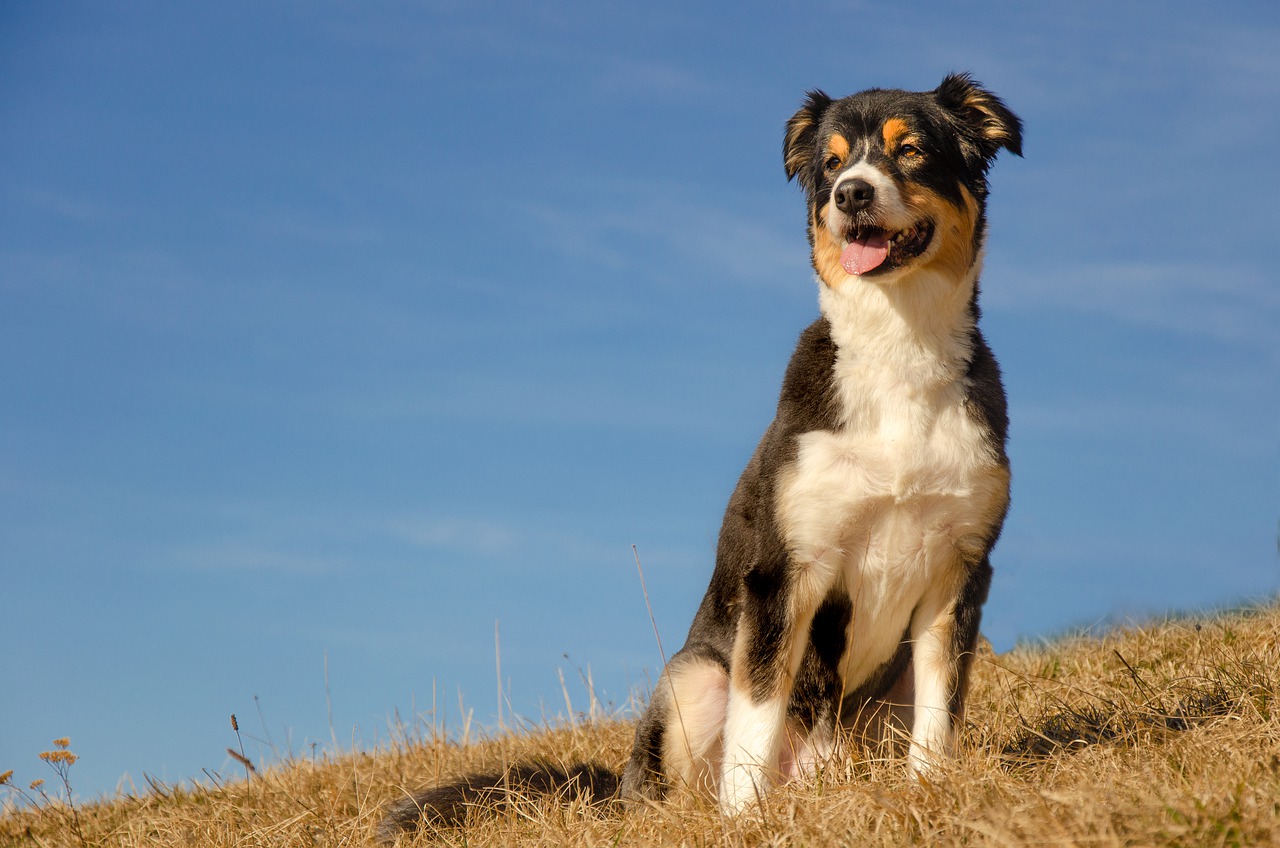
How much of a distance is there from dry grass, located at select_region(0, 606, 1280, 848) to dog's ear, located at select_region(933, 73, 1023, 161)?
2.30m

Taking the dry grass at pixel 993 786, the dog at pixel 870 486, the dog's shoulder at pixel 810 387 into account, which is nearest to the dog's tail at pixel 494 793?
the dry grass at pixel 993 786

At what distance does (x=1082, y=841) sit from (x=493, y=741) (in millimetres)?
5326

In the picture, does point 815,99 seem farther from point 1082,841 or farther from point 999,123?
point 1082,841

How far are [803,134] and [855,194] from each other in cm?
96

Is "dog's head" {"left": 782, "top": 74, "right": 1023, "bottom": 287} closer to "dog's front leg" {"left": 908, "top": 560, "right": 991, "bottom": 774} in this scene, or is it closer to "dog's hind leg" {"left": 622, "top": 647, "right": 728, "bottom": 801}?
"dog's front leg" {"left": 908, "top": 560, "right": 991, "bottom": 774}

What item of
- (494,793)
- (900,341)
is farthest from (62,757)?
(900,341)

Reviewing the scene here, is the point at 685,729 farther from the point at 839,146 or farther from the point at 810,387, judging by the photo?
the point at 839,146

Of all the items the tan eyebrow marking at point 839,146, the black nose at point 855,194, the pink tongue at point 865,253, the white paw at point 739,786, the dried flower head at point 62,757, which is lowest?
the dried flower head at point 62,757

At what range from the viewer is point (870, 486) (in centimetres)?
421

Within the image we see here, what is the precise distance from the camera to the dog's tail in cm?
488

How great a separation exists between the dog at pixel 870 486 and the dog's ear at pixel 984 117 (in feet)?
0.04

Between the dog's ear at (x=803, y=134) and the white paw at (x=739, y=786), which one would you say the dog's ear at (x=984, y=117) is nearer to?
the dog's ear at (x=803, y=134)

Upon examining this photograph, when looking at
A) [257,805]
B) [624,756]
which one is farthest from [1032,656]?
[257,805]

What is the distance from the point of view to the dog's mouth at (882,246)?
13.9ft
